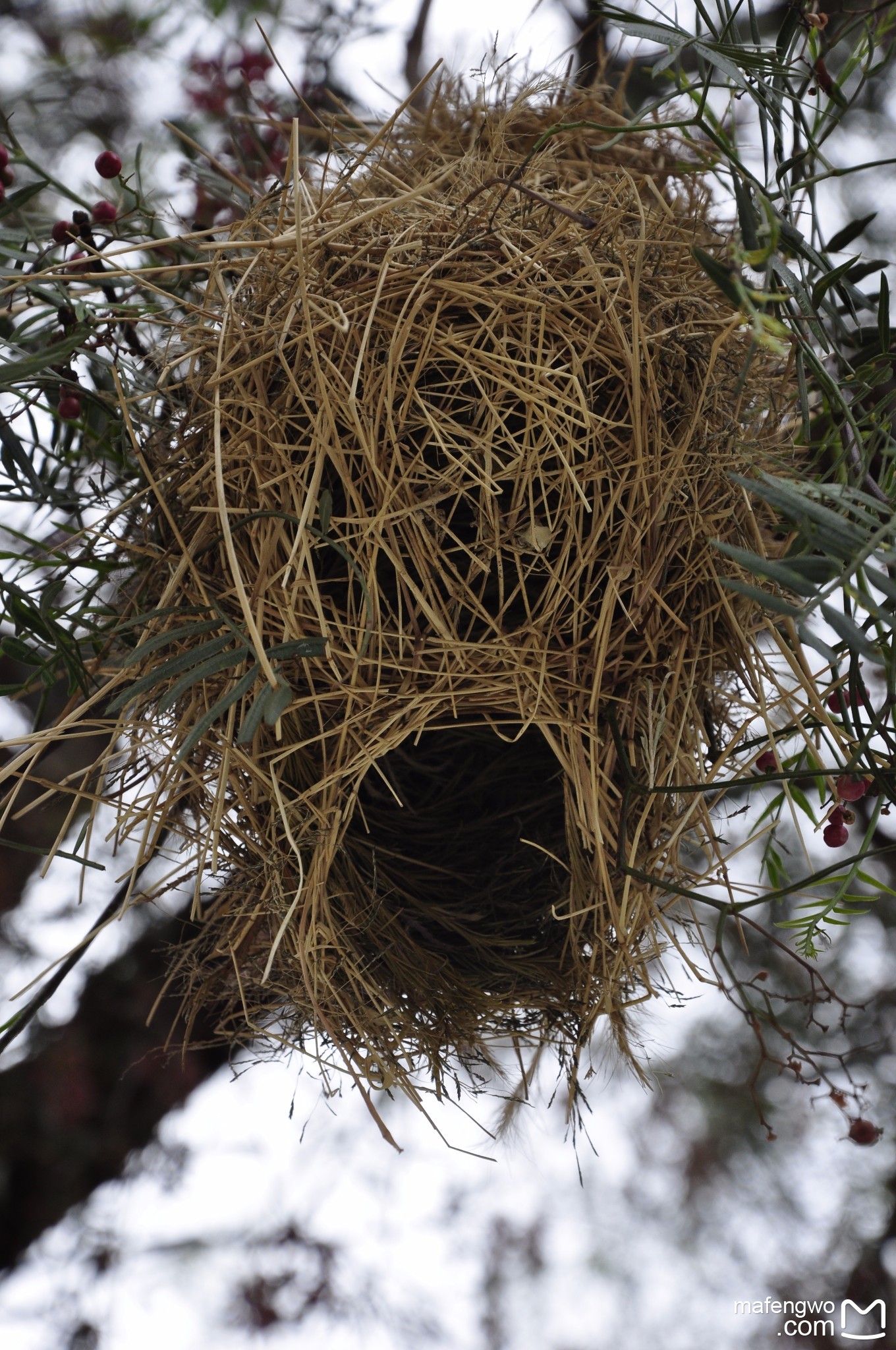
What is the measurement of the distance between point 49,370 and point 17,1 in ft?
4.28

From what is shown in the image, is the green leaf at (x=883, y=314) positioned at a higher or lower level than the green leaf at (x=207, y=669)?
higher

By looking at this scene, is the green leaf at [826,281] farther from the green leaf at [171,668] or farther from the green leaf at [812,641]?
the green leaf at [171,668]

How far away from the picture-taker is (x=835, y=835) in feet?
2.24

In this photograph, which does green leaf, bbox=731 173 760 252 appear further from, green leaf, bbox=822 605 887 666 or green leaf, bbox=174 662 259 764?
green leaf, bbox=174 662 259 764

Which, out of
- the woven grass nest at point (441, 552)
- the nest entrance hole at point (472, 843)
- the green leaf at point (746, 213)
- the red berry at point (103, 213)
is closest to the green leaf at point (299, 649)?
the woven grass nest at point (441, 552)

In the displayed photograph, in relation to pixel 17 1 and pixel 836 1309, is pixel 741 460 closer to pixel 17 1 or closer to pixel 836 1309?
pixel 836 1309

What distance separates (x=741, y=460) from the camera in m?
0.61

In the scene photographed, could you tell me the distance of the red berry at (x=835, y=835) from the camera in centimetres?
68

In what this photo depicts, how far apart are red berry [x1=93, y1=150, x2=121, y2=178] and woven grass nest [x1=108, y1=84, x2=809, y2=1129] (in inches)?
5.8

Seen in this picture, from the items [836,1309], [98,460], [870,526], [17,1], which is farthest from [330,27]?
[836,1309]

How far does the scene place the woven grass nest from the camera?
22.9 inches

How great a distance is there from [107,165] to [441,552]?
40 centimetres

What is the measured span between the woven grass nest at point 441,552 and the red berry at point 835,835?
0.07 m

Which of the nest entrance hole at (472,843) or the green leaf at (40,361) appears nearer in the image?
the green leaf at (40,361)
